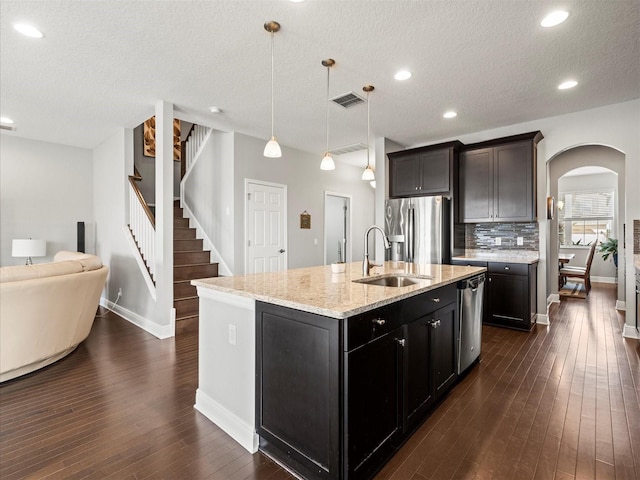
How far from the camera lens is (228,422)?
81.8 inches

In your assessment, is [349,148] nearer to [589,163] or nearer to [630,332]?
[589,163]

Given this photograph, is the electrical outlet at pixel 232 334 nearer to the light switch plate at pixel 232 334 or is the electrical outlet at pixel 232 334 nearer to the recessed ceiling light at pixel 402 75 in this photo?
the light switch plate at pixel 232 334

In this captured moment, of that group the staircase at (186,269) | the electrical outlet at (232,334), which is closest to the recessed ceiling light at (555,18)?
the electrical outlet at (232,334)

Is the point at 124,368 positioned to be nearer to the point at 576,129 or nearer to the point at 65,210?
the point at 65,210

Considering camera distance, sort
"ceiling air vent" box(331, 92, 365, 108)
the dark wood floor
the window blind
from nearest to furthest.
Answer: the dark wood floor < "ceiling air vent" box(331, 92, 365, 108) < the window blind

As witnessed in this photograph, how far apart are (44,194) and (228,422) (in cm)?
584

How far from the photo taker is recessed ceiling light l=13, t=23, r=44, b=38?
8.12ft

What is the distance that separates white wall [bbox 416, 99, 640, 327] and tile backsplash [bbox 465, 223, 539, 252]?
0.15 metres

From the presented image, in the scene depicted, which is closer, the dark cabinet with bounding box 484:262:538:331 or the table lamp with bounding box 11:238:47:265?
the dark cabinet with bounding box 484:262:538:331

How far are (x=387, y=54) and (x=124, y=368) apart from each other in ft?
12.5

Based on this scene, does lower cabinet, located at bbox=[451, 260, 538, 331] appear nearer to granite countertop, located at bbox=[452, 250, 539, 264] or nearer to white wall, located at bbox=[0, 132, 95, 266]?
granite countertop, located at bbox=[452, 250, 539, 264]

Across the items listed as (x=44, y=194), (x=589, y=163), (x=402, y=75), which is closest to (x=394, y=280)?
(x=402, y=75)

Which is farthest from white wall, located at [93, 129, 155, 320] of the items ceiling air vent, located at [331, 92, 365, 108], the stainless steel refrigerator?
the stainless steel refrigerator

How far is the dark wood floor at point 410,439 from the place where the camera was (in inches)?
68.8
